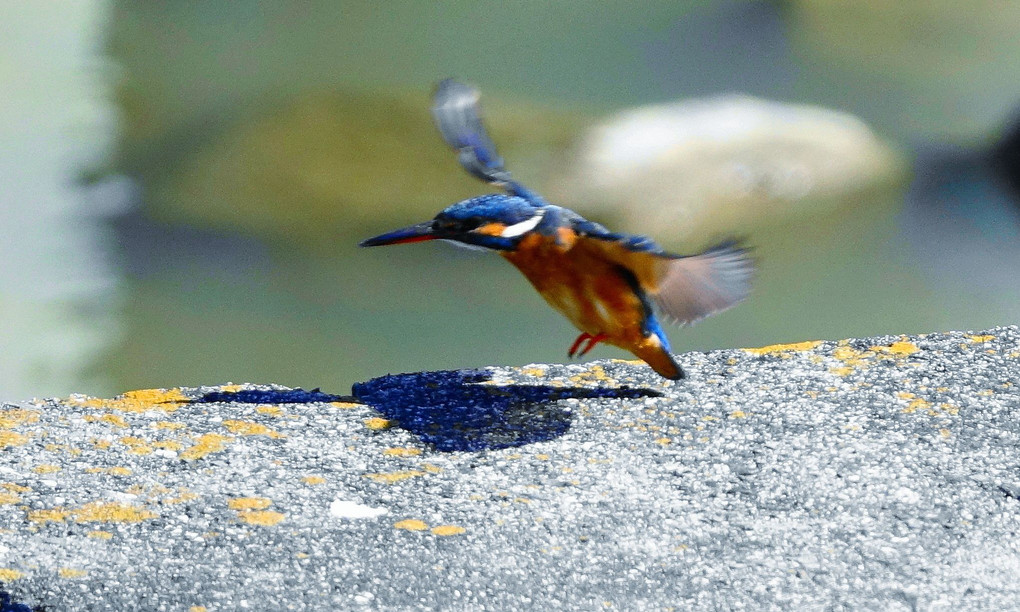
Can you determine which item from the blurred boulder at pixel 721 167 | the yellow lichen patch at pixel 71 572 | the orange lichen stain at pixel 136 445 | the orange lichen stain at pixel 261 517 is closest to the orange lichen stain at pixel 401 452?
the orange lichen stain at pixel 261 517

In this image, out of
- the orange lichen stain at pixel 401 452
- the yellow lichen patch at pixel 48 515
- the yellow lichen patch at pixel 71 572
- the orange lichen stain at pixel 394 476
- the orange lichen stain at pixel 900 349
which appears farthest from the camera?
the orange lichen stain at pixel 900 349

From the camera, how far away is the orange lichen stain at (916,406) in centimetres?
252

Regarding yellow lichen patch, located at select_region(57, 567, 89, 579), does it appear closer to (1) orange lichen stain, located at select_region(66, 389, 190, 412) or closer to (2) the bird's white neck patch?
(1) orange lichen stain, located at select_region(66, 389, 190, 412)

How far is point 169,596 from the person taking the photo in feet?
5.97

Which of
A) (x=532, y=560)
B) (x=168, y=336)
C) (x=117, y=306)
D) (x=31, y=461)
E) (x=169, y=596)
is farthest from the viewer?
(x=117, y=306)

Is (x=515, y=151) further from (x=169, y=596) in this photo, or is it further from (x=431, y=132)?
(x=169, y=596)

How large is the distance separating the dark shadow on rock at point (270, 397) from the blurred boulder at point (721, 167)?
5.63 meters

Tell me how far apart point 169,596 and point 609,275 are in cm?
125

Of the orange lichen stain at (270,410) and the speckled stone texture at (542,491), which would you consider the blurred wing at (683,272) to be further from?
the orange lichen stain at (270,410)

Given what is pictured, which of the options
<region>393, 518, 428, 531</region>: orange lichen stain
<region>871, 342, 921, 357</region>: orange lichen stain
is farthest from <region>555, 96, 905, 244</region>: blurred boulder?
<region>393, 518, 428, 531</region>: orange lichen stain

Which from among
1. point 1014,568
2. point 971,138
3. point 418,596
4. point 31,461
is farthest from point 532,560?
point 971,138

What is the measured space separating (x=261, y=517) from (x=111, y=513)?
10.0 inches

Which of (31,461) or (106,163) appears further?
(106,163)

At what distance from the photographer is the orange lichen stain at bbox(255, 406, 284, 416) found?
8.34ft
